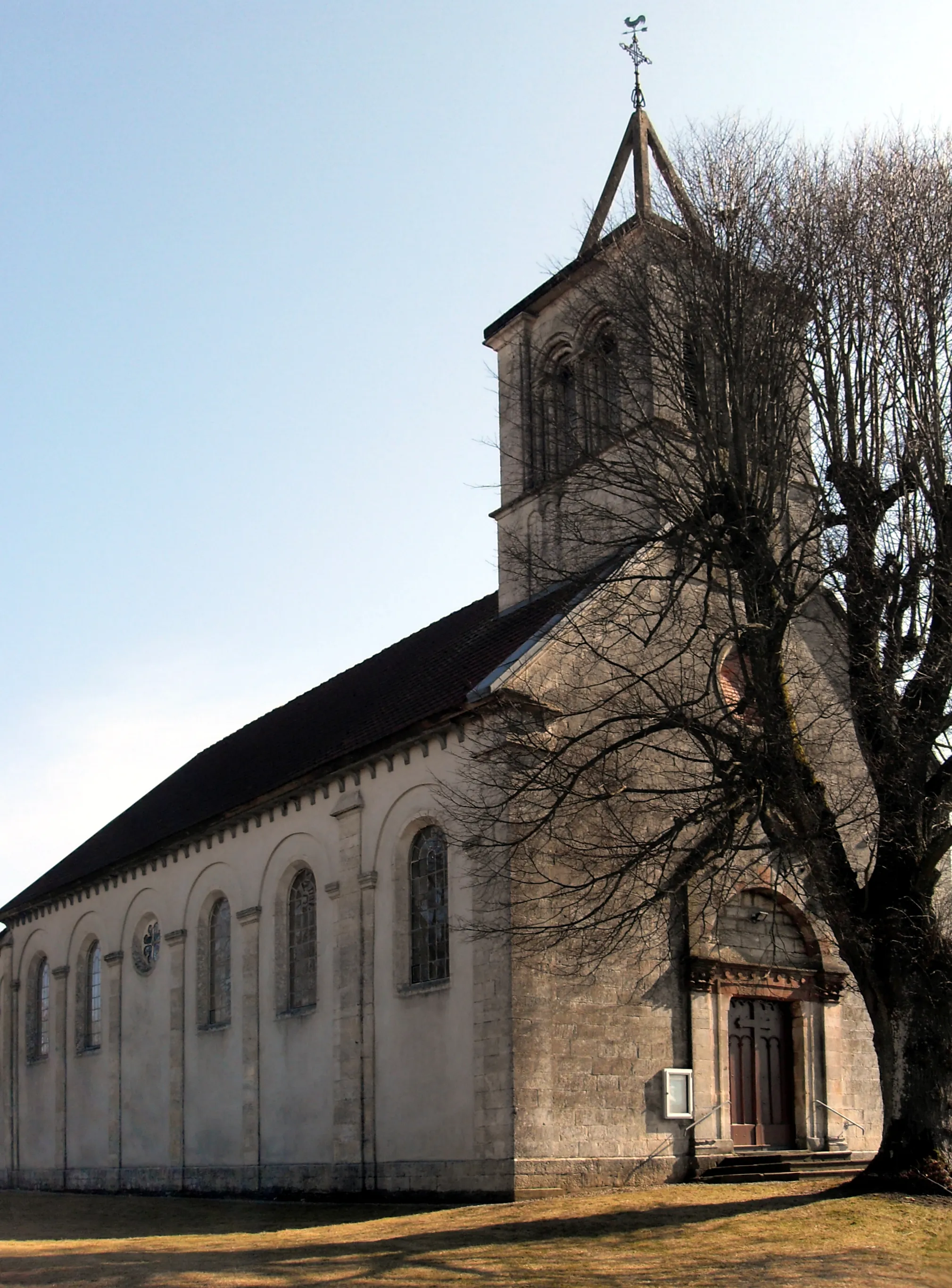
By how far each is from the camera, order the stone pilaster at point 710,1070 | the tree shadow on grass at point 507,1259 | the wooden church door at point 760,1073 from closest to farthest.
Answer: the tree shadow on grass at point 507,1259
the stone pilaster at point 710,1070
the wooden church door at point 760,1073

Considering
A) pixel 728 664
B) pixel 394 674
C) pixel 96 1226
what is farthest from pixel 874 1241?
pixel 394 674

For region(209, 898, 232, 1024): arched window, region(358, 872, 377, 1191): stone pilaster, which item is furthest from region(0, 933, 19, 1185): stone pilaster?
region(358, 872, 377, 1191): stone pilaster

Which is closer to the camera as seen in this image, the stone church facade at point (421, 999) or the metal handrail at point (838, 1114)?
the stone church facade at point (421, 999)

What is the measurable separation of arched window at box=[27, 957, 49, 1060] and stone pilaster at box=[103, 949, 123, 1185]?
4704mm

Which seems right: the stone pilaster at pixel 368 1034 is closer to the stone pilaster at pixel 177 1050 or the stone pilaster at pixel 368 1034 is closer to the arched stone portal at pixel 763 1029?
the arched stone portal at pixel 763 1029

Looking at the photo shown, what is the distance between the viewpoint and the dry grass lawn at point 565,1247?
40.9ft

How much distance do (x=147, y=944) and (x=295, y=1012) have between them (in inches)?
296

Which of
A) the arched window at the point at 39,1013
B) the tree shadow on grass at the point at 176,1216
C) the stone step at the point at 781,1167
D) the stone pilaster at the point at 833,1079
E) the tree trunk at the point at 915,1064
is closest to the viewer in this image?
the tree trunk at the point at 915,1064

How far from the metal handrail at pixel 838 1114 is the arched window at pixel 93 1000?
656 inches

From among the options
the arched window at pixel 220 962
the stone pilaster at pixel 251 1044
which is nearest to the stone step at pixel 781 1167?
the stone pilaster at pixel 251 1044

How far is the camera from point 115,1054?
97.5 ft

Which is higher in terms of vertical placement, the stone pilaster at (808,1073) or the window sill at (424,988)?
the window sill at (424,988)

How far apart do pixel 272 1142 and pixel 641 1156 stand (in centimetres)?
717

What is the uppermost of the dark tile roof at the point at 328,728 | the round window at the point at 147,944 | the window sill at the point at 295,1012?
the dark tile roof at the point at 328,728
